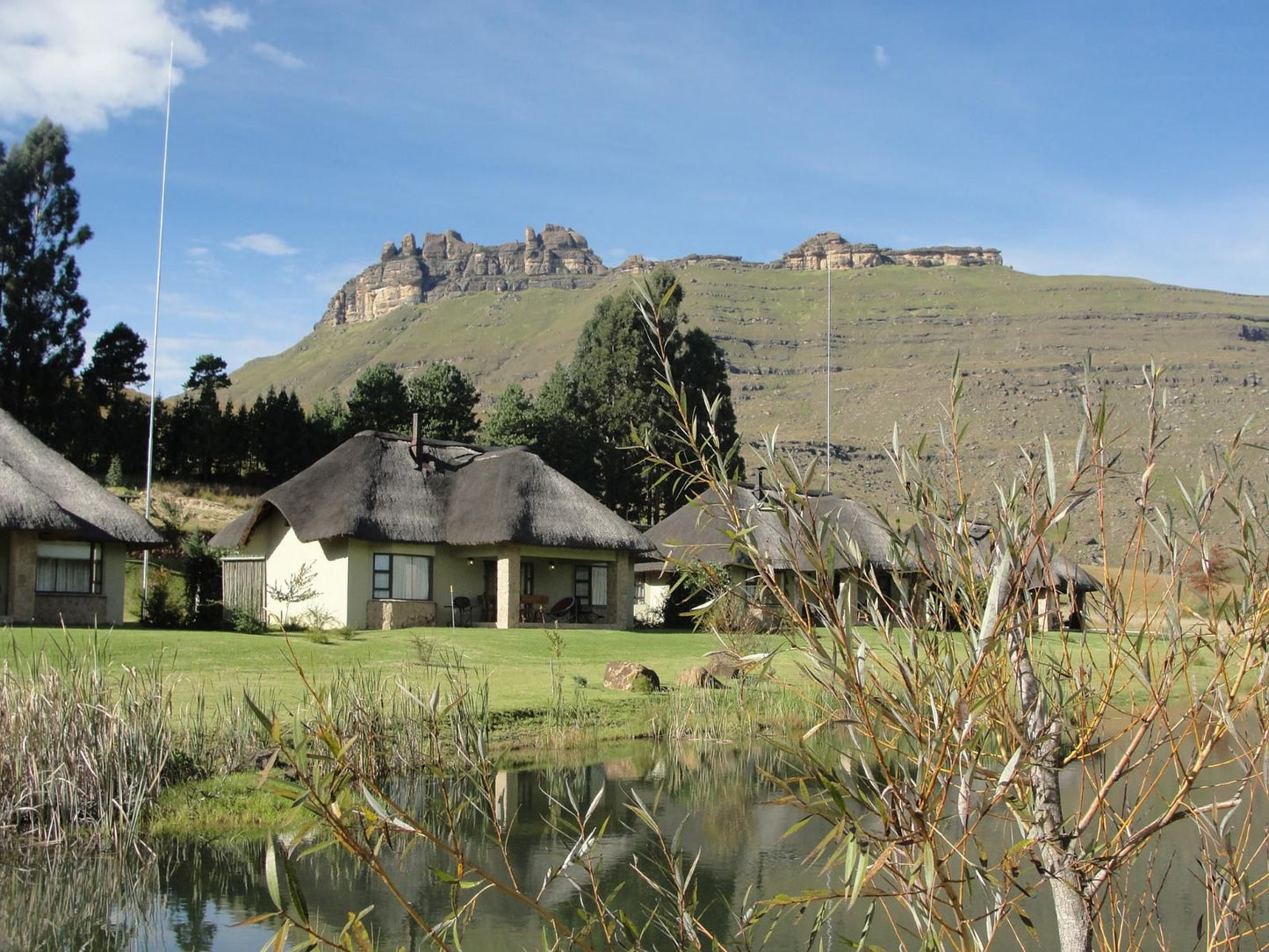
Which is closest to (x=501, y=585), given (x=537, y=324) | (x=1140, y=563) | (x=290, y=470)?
(x=290, y=470)

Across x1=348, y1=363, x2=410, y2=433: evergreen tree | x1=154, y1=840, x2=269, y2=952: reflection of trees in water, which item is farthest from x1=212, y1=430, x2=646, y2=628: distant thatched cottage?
x1=154, y1=840, x2=269, y2=952: reflection of trees in water

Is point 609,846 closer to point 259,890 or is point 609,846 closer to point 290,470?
point 259,890

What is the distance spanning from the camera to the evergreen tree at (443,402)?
48406 mm

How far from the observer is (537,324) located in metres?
147

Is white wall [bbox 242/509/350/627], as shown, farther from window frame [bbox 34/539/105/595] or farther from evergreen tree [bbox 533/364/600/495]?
evergreen tree [bbox 533/364/600/495]

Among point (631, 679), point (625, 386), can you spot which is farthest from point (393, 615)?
point (625, 386)

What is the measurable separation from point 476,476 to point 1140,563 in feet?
91.7

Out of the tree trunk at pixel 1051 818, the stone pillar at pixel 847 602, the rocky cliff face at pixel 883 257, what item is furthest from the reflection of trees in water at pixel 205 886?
the rocky cliff face at pixel 883 257

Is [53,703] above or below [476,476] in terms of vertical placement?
below

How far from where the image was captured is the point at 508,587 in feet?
93.8

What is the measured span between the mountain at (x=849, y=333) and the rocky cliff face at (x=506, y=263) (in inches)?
11.4

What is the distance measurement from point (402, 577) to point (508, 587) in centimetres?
243

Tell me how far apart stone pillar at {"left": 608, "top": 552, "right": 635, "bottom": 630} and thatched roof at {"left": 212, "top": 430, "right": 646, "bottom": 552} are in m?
0.86

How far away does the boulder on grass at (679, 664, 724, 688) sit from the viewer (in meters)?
18.1
